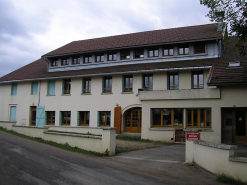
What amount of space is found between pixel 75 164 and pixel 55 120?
1621 cm

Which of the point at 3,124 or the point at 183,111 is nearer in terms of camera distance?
the point at 183,111

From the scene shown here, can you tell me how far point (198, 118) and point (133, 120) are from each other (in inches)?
229

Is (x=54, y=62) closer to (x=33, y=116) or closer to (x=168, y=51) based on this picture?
(x=33, y=116)

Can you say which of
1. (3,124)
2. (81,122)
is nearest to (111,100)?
(81,122)

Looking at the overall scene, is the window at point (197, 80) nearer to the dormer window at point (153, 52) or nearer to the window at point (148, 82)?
the window at point (148, 82)

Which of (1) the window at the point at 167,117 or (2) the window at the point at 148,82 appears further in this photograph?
(2) the window at the point at 148,82

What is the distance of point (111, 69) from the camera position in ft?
75.3

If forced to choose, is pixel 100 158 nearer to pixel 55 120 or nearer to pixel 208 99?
pixel 208 99

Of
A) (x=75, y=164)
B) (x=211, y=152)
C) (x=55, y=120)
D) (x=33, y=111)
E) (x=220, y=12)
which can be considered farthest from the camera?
(x=33, y=111)

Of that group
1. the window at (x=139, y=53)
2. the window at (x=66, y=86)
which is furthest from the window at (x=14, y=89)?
the window at (x=139, y=53)

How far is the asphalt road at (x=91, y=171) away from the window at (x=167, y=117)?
8.02 metres

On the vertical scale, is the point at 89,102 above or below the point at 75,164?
above

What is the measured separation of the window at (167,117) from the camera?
18531 mm

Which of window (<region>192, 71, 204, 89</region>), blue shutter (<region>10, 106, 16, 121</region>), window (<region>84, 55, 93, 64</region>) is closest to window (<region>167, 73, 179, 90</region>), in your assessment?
window (<region>192, 71, 204, 89</region>)
